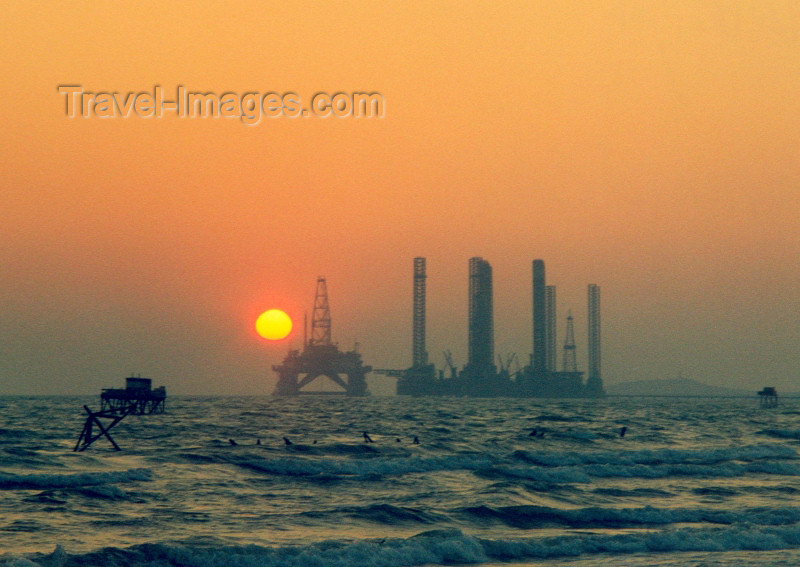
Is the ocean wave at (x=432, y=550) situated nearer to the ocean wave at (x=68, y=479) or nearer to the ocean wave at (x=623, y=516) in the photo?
the ocean wave at (x=623, y=516)

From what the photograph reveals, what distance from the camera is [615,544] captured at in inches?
1060

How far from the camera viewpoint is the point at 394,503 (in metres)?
35.3

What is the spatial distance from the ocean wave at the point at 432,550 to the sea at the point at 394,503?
0.06 m

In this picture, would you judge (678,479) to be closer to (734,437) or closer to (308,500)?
(308,500)

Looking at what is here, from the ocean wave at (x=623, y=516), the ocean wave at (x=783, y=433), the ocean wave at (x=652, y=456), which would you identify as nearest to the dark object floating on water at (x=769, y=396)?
the ocean wave at (x=783, y=433)

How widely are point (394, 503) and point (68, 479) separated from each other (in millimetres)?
14981

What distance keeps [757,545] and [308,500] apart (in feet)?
56.8

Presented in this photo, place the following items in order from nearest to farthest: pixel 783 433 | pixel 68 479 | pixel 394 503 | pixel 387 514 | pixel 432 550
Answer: pixel 432 550, pixel 387 514, pixel 394 503, pixel 68 479, pixel 783 433

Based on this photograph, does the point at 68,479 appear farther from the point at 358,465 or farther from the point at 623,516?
the point at 623,516

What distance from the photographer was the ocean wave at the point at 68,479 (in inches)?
1506

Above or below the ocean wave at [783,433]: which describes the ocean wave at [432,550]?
above

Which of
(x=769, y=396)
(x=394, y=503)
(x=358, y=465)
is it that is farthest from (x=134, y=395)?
(x=769, y=396)

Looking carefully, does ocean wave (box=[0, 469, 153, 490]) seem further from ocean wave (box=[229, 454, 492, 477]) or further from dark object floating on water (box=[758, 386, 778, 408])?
dark object floating on water (box=[758, 386, 778, 408])

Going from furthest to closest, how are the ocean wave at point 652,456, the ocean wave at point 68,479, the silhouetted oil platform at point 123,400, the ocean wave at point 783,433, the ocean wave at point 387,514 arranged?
1. the ocean wave at point 783,433
2. the silhouetted oil platform at point 123,400
3. the ocean wave at point 652,456
4. the ocean wave at point 68,479
5. the ocean wave at point 387,514
